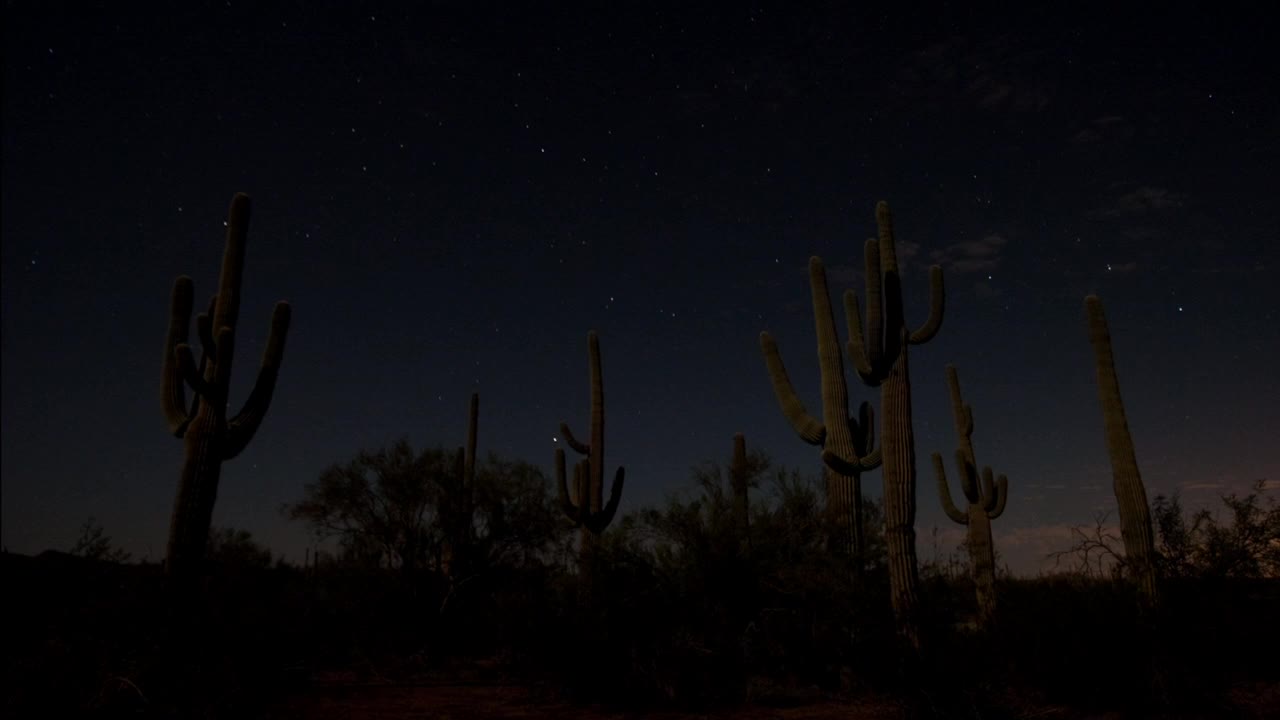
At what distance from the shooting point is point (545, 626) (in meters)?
12.0

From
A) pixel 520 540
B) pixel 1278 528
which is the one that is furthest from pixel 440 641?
pixel 1278 528

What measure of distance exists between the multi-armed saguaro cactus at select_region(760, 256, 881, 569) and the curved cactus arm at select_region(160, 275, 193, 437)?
1016cm

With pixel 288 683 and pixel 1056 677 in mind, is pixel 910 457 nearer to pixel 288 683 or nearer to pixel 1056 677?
pixel 1056 677

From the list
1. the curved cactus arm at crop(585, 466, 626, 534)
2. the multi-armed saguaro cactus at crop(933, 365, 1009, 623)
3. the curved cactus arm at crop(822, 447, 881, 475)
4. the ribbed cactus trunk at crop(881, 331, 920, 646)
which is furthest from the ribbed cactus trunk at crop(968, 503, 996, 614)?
the curved cactus arm at crop(585, 466, 626, 534)

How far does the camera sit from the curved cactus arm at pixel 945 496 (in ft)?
60.8

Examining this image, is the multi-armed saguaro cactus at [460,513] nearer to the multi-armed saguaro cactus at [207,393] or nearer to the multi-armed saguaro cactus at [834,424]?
the multi-armed saguaro cactus at [207,393]

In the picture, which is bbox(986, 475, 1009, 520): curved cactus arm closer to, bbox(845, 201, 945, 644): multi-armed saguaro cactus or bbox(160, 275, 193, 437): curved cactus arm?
bbox(845, 201, 945, 644): multi-armed saguaro cactus

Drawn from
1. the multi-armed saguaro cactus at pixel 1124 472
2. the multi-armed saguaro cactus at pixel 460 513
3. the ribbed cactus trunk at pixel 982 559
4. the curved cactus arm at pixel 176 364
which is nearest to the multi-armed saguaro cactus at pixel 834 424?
the ribbed cactus trunk at pixel 982 559

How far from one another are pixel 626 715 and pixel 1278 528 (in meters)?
10.6

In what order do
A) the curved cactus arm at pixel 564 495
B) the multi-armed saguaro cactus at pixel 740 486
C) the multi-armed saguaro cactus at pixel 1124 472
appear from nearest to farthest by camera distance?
the multi-armed saguaro cactus at pixel 1124 472 → the multi-armed saguaro cactus at pixel 740 486 → the curved cactus arm at pixel 564 495

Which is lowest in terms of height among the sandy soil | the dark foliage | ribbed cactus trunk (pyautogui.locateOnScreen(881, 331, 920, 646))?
the sandy soil

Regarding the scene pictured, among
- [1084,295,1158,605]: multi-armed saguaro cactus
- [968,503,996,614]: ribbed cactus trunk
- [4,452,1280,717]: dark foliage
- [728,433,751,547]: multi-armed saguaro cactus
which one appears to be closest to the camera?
[4,452,1280,717]: dark foliage

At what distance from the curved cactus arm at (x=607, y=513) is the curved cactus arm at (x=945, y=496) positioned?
7.38 metres

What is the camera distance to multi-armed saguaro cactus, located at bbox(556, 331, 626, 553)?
1908 cm
